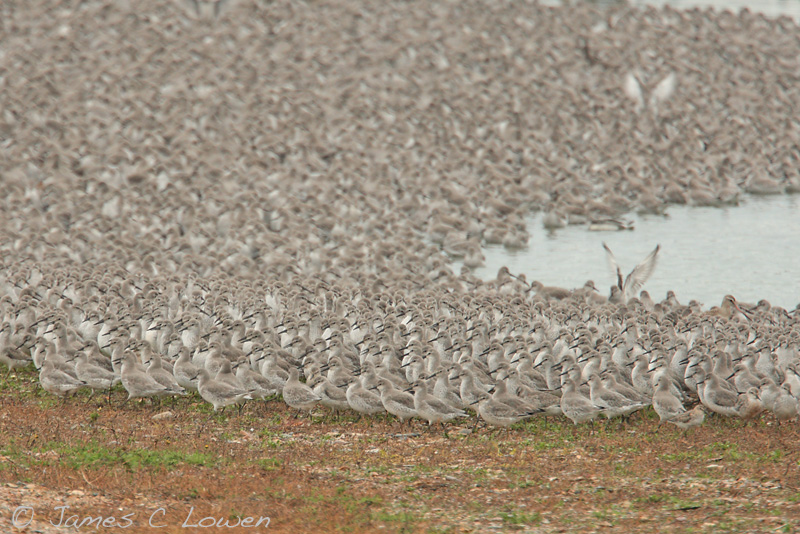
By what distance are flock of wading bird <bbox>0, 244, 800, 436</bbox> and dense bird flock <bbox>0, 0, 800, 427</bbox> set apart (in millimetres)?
55

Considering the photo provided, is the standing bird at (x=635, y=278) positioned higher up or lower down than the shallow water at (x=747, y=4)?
lower down

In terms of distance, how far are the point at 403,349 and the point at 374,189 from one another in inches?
541

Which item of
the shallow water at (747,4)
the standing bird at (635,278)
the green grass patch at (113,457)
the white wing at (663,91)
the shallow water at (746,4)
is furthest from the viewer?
the shallow water at (747,4)

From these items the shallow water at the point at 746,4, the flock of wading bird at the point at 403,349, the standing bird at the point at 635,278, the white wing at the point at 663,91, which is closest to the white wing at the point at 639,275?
the standing bird at the point at 635,278

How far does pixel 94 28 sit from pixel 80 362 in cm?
3046

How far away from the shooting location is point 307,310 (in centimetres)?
1889

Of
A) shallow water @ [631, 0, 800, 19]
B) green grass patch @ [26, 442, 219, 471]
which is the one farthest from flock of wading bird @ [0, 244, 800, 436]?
shallow water @ [631, 0, 800, 19]

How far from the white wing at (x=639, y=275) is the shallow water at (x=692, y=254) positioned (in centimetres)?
247

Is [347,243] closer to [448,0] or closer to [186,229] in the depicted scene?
[186,229]

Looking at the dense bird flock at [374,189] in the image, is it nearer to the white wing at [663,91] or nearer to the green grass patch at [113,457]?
the white wing at [663,91]

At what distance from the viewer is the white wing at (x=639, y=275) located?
72.0 ft

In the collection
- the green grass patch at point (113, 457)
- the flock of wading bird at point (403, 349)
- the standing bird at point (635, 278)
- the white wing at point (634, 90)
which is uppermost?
the white wing at point (634, 90)

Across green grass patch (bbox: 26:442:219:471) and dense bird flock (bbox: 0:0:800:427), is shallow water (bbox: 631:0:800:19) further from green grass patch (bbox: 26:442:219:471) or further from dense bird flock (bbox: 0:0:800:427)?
green grass patch (bbox: 26:442:219:471)

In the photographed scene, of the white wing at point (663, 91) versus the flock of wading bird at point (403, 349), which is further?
the white wing at point (663, 91)
